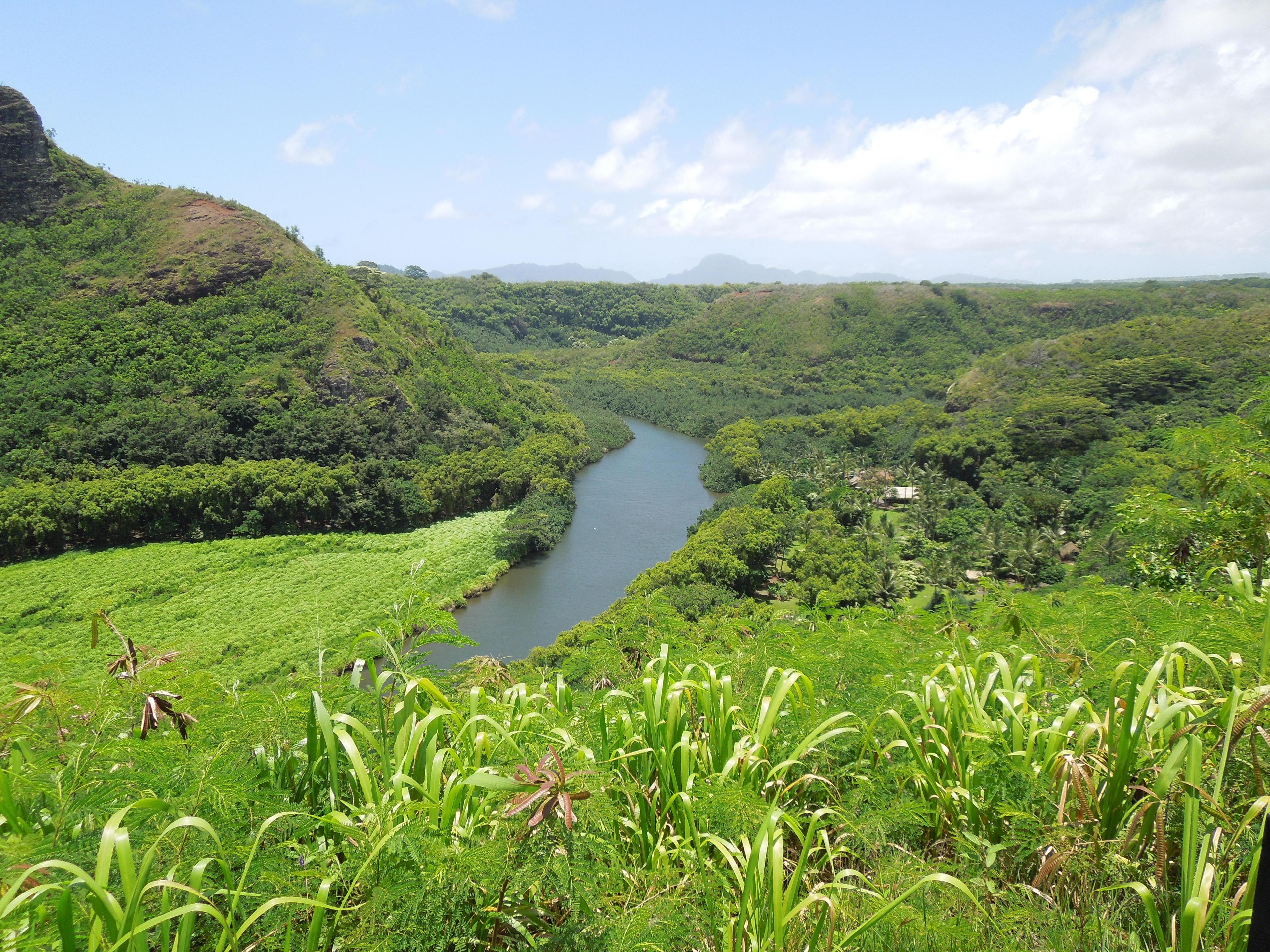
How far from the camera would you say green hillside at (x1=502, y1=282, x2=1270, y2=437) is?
2504 inches

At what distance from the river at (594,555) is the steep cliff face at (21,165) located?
116 feet

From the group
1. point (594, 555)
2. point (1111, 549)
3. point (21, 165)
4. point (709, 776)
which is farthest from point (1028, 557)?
point (21, 165)

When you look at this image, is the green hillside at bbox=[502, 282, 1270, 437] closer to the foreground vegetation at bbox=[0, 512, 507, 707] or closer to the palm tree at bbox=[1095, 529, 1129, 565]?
the palm tree at bbox=[1095, 529, 1129, 565]

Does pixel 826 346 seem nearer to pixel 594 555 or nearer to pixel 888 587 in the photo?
pixel 594 555

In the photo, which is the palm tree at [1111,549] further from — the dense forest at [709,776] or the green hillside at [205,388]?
the green hillside at [205,388]

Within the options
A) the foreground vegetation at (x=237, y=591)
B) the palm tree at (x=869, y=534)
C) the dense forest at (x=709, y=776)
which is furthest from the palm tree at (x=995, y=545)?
the foreground vegetation at (x=237, y=591)

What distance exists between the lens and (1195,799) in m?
1.47

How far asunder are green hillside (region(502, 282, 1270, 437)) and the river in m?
15.8

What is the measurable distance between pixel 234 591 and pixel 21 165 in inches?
1408

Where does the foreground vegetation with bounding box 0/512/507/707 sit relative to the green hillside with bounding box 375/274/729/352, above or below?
below

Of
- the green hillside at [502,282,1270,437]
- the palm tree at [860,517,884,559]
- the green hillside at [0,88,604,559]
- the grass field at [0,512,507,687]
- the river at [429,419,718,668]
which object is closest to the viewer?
the grass field at [0,512,507,687]

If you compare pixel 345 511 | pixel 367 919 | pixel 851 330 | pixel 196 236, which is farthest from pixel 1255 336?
pixel 196 236

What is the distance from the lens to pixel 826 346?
76000mm

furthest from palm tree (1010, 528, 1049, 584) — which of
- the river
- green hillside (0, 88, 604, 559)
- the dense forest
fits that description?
green hillside (0, 88, 604, 559)
